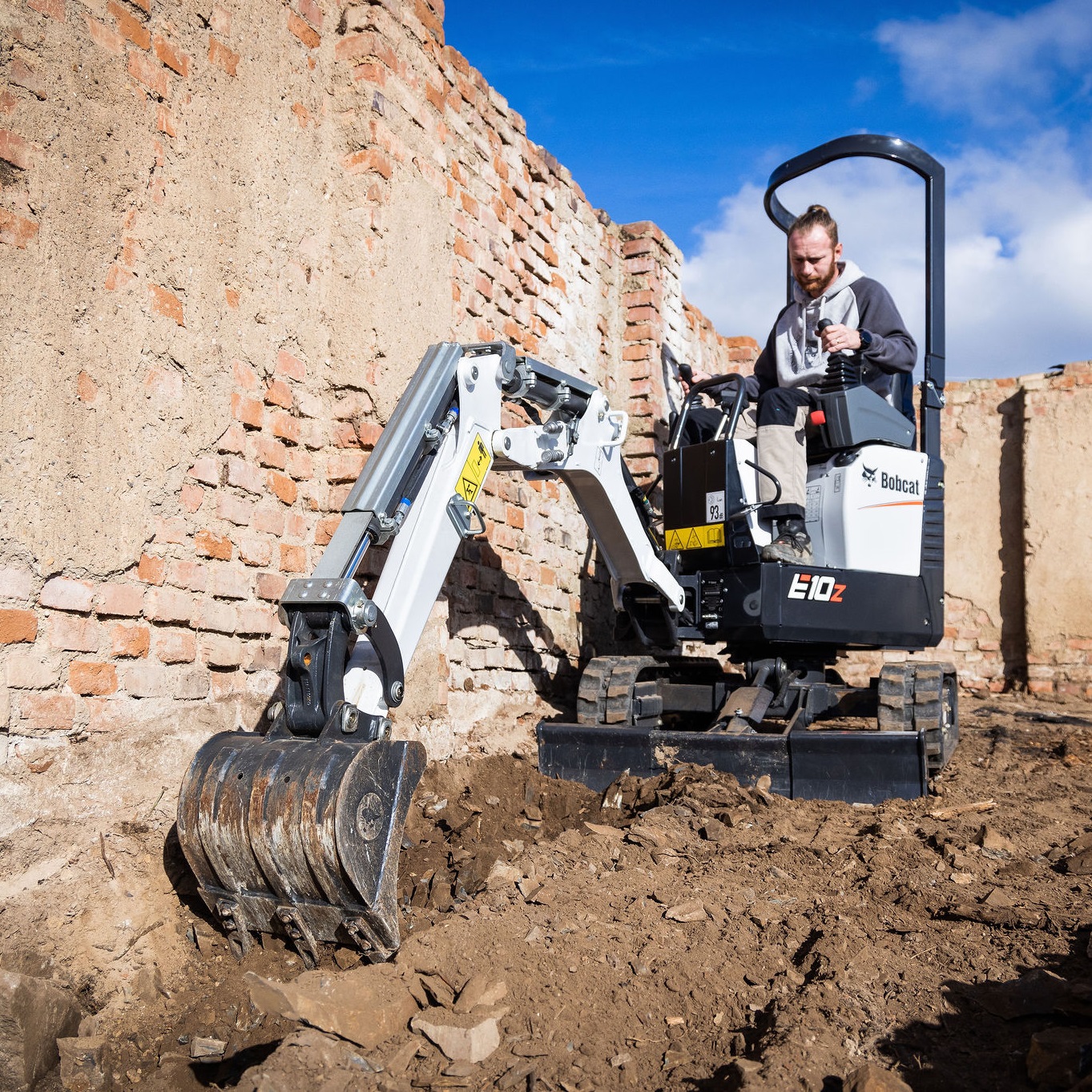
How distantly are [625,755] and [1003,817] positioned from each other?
1.67m

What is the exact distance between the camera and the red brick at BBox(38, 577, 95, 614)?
288 cm

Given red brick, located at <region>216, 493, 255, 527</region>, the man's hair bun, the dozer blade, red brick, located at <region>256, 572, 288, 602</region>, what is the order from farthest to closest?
the man's hair bun, red brick, located at <region>256, 572, 288, 602</region>, red brick, located at <region>216, 493, 255, 527</region>, the dozer blade

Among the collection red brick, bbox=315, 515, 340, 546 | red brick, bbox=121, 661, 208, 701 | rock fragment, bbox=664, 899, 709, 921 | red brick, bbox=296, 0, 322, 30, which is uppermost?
red brick, bbox=296, 0, 322, 30

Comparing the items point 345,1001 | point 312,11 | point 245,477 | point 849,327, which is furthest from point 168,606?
point 849,327

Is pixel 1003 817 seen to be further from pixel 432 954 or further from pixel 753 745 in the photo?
pixel 432 954

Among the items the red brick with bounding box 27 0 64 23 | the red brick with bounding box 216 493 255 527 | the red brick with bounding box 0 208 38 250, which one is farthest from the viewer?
the red brick with bounding box 216 493 255 527

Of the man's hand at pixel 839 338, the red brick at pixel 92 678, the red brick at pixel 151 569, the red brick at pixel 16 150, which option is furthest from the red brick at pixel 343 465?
the man's hand at pixel 839 338

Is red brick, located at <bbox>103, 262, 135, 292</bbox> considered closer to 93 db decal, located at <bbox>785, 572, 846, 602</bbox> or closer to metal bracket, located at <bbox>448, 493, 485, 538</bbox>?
metal bracket, located at <bbox>448, 493, 485, 538</bbox>

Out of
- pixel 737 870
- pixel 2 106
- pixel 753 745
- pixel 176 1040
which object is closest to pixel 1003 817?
pixel 753 745

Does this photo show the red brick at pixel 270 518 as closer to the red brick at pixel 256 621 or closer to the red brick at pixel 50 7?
the red brick at pixel 256 621

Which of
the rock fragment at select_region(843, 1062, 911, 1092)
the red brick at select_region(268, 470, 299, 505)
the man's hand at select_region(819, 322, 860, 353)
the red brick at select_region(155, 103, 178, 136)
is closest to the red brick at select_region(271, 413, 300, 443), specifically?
the red brick at select_region(268, 470, 299, 505)

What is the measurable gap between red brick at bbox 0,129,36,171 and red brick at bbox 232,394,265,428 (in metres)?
1.00

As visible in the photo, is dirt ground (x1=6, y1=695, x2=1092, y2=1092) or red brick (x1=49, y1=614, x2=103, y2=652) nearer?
dirt ground (x1=6, y1=695, x2=1092, y2=1092)

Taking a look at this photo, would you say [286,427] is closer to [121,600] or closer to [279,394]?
[279,394]
